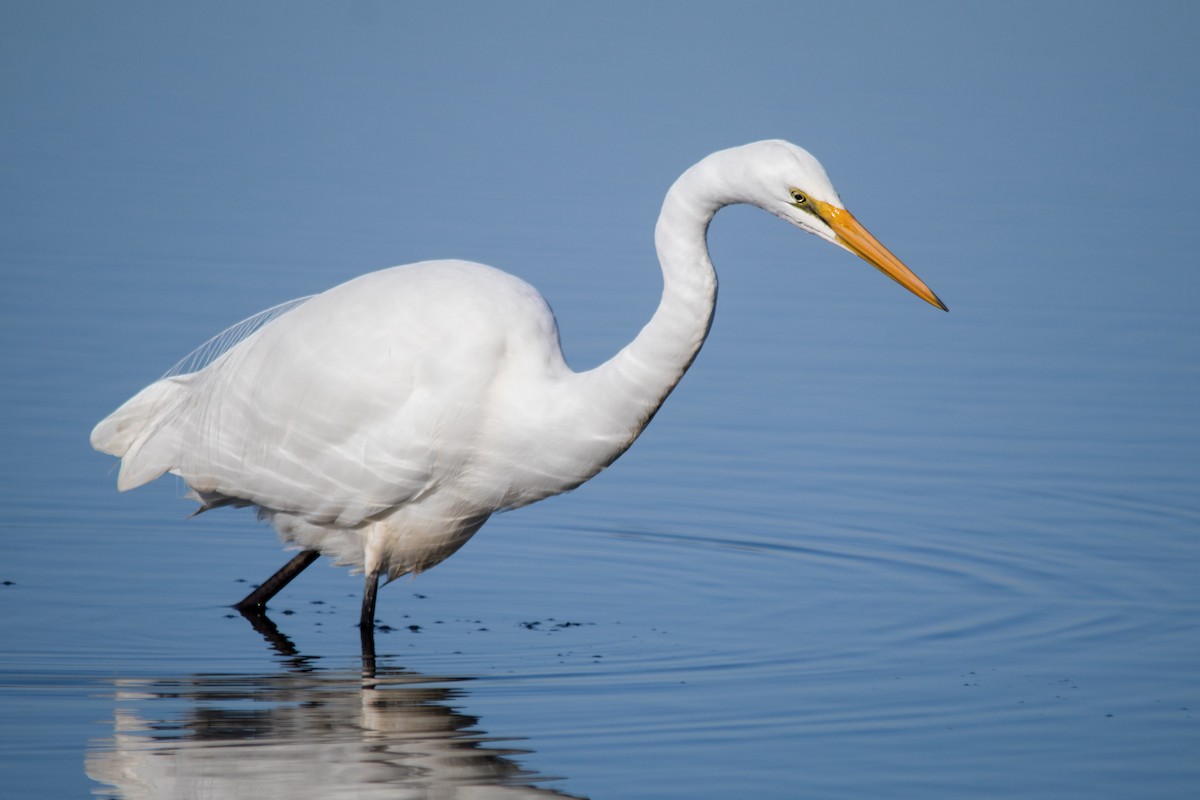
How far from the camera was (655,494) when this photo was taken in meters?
8.68

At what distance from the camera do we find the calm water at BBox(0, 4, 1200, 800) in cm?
561

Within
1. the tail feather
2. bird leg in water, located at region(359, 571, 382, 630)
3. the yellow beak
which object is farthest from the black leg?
the yellow beak

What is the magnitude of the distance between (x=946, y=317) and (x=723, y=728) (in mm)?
6701

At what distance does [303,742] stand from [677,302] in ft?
5.93

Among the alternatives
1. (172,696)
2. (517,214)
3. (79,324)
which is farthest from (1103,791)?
(517,214)

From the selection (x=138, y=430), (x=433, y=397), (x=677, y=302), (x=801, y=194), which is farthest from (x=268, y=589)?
(x=801, y=194)

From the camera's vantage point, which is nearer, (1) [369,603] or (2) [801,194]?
(2) [801,194]

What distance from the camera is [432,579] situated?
7641 mm

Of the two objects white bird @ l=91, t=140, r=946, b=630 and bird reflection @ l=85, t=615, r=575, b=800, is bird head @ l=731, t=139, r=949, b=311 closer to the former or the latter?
white bird @ l=91, t=140, r=946, b=630

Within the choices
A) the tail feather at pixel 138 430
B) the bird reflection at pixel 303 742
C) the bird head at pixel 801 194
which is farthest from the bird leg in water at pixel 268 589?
the bird head at pixel 801 194

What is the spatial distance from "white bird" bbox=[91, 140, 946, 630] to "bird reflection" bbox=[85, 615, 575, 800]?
67 centimetres

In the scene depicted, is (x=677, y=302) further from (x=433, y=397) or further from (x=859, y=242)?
(x=433, y=397)

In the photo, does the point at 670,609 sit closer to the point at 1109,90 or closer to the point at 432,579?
the point at 432,579

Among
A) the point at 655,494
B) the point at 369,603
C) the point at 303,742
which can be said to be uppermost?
the point at 655,494
